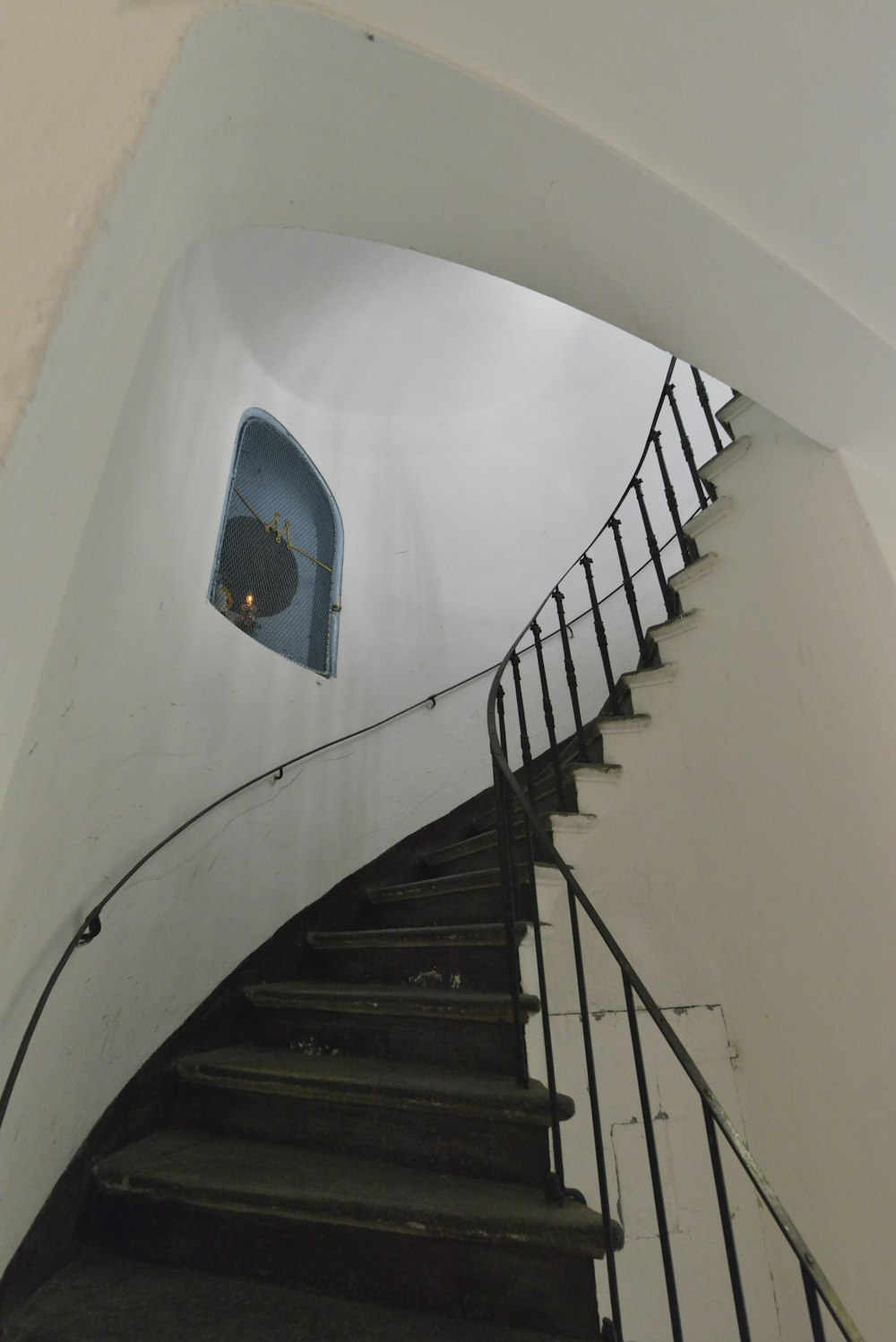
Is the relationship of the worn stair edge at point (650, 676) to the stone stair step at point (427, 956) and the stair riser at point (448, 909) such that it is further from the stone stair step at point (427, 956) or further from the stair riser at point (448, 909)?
the stone stair step at point (427, 956)

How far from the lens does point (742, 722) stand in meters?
2.12

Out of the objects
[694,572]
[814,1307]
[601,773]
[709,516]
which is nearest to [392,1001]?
[601,773]

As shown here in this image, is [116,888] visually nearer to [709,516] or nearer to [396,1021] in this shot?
[396,1021]

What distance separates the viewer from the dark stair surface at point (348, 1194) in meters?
1.26

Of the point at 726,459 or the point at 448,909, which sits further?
the point at 448,909

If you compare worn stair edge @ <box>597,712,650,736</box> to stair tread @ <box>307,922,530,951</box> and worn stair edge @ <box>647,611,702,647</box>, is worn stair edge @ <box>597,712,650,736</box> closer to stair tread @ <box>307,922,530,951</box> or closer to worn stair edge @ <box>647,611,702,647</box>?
worn stair edge @ <box>647,611,702,647</box>

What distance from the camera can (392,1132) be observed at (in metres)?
1.61

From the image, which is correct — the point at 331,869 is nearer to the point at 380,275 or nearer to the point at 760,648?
the point at 760,648

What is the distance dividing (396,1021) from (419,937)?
364 mm

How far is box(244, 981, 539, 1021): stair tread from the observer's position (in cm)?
187

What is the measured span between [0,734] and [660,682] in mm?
2300

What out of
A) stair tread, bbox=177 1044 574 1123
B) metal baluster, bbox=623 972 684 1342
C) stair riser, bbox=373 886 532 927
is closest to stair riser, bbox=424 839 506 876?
stair riser, bbox=373 886 532 927

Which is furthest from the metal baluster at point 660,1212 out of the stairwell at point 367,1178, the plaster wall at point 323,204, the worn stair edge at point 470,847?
the worn stair edge at point 470,847

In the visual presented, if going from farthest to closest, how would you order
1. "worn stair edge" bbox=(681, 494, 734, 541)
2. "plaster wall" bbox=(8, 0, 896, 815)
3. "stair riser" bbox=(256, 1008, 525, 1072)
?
"worn stair edge" bbox=(681, 494, 734, 541), "stair riser" bbox=(256, 1008, 525, 1072), "plaster wall" bbox=(8, 0, 896, 815)
